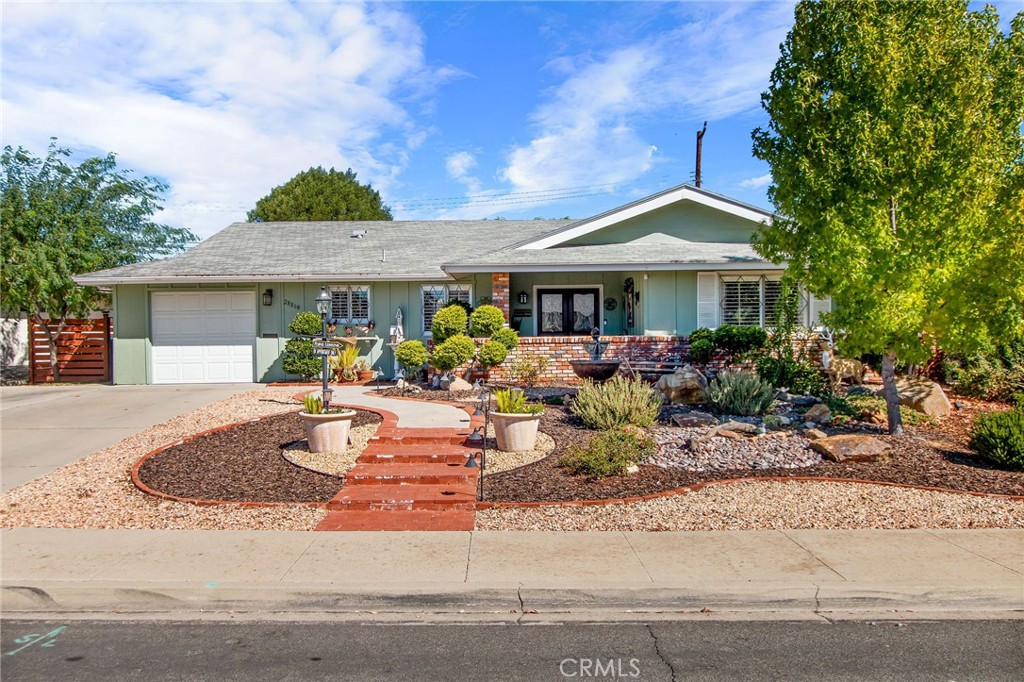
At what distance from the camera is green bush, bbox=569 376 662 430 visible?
32.4 ft

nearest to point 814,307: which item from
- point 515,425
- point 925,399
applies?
point 925,399

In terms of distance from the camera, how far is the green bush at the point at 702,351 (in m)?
14.9

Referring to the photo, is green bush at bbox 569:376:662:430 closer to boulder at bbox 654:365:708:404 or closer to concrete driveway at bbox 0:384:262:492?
boulder at bbox 654:365:708:404

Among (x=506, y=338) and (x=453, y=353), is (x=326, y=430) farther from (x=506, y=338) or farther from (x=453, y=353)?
(x=506, y=338)

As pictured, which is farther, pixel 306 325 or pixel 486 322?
pixel 306 325

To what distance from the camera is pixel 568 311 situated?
18.8 metres

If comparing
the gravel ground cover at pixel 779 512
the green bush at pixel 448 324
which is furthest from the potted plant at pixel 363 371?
the gravel ground cover at pixel 779 512

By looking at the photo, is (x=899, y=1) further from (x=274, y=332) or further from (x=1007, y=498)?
(x=274, y=332)

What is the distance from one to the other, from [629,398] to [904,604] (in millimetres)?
5561

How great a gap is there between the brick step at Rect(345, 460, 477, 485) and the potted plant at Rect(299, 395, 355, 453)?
94 centimetres

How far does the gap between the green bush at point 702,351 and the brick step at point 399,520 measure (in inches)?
372

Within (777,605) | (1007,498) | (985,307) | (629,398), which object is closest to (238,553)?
(777,605)

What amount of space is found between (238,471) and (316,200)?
31899mm

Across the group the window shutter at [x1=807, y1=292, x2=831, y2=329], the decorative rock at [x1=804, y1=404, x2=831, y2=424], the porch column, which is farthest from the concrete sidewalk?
the window shutter at [x1=807, y1=292, x2=831, y2=329]
